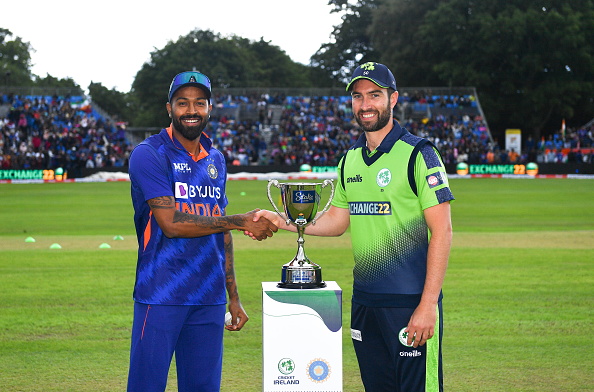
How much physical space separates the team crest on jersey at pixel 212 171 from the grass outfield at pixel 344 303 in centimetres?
281

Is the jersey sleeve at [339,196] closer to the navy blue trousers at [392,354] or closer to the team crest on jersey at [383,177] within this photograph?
the team crest on jersey at [383,177]

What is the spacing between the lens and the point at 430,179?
14.9 feet

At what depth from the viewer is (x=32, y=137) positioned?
5091 centimetres

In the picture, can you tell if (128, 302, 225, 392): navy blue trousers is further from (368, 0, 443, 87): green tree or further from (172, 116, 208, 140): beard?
(368, 0, 443, 87): green tree

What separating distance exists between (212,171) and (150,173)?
0.42m

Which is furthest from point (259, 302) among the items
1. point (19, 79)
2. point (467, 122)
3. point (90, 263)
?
point (19, 79)

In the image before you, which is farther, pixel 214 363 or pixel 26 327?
pixel 26 327

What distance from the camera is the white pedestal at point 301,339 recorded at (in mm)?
4340

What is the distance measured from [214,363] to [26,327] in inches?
212

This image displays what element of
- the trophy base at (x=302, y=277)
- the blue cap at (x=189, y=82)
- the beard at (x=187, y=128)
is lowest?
the trophy base at (x=302, y=277)

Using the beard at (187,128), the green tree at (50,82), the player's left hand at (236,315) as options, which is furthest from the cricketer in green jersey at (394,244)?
the green tree at (50,82)

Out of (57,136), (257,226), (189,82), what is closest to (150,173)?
(189,82)

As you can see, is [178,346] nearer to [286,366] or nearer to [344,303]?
[286,366]

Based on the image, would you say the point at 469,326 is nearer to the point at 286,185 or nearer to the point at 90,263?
the point at 286,185
